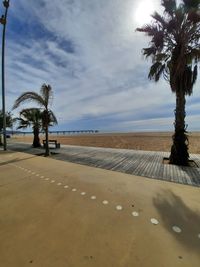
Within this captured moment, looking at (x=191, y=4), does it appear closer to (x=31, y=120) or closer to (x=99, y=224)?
(x=99, y=224)

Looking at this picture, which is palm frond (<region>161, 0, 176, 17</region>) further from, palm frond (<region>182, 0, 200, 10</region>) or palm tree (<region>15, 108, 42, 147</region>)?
palm tree (<region>15, 108, 42, 147</region>)

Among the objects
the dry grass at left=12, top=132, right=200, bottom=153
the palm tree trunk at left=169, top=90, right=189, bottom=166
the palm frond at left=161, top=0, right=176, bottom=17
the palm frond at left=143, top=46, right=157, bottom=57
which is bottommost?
the dry grass at left=12, top=132, right=200, bottom=153

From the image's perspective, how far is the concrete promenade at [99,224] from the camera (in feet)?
7.06

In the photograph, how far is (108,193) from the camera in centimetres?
417

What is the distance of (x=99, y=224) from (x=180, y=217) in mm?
1427

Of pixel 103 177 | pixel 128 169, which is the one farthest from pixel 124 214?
pixel 128 169

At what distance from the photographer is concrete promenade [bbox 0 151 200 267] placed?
2.15m

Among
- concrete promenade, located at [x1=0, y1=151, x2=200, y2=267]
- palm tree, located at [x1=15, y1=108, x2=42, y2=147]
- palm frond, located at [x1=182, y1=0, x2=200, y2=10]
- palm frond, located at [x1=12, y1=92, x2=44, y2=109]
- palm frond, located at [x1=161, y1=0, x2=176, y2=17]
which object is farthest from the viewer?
palm tree, located at [x1=15, y1=108, x2=42, y2=147]

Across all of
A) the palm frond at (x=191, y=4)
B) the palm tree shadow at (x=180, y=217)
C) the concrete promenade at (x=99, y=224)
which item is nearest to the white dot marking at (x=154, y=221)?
the concrete promenade at (x=99, y=224)

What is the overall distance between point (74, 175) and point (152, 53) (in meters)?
6.57

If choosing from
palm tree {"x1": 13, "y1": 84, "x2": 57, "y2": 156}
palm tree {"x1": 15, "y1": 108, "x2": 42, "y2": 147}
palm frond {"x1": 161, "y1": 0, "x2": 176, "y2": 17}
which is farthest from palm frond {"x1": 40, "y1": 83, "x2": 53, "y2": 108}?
palm frond {"x1": 161, "y1": 0, "x2": 176, "y2": 17}

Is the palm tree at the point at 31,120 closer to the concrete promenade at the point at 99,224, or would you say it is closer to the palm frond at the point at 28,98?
the palm frond at the point at 28,98

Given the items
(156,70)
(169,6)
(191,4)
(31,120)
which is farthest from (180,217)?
(31,120)

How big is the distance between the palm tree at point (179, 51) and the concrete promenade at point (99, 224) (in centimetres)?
353
